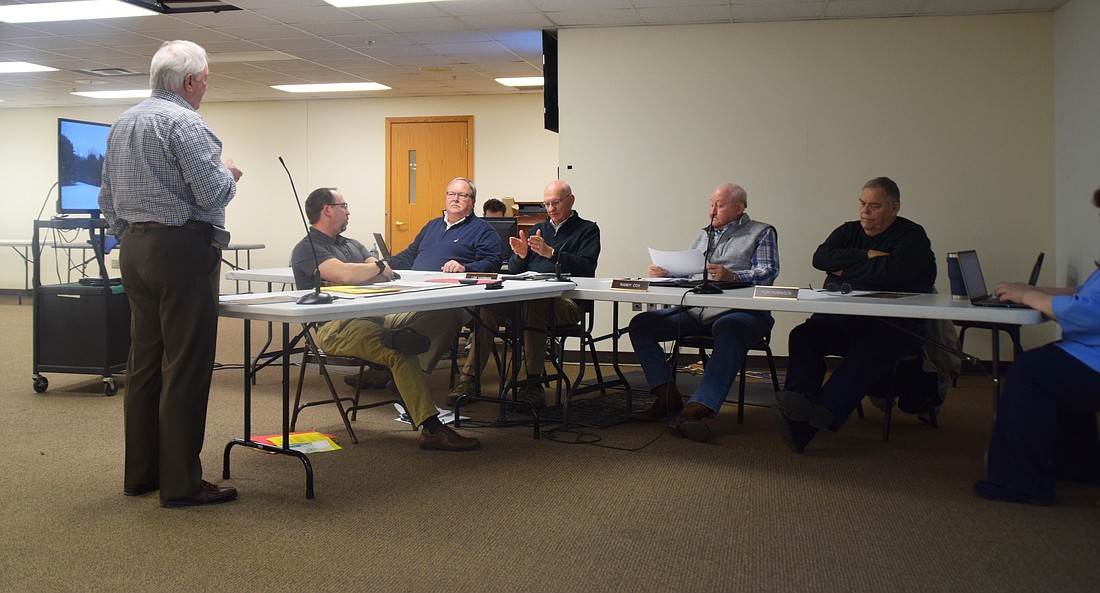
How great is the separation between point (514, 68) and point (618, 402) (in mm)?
4729

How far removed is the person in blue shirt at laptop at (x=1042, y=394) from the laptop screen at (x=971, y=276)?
0.14 m

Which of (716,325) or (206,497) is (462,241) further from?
(206,497)

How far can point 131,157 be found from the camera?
2.75 m

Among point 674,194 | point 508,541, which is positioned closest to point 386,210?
point 674,194

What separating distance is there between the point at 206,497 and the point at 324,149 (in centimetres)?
854

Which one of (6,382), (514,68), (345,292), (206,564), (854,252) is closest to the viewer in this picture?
(206,564)

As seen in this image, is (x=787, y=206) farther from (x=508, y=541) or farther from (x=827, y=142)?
(x=508, y=541)

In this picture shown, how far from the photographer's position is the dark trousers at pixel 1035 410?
9.50 feet

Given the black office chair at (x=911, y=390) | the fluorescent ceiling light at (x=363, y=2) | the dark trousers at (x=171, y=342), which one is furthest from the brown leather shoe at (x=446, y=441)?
the fluorescent ceiling light at (x=363, y=2)

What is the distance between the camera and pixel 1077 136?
5469 millimetres

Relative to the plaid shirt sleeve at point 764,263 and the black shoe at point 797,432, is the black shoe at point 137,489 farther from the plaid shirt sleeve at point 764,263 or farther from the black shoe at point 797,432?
the plaid shirt sleeve at point 764,263

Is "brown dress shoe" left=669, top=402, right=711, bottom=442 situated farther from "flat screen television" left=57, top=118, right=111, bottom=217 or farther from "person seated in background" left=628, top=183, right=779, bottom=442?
"flat screen television" left=57, top=118, right=111, bottom=217

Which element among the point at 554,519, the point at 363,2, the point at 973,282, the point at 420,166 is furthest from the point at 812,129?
the point at 420,166

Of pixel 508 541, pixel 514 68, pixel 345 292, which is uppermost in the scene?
pixel 514 68
